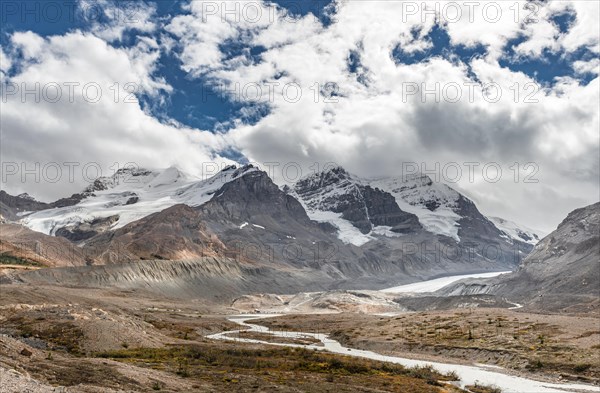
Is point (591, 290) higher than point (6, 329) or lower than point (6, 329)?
higher

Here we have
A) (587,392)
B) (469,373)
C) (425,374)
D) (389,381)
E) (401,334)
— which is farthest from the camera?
(401,334)

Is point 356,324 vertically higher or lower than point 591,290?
lower

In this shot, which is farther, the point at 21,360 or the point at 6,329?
the point at 6,329

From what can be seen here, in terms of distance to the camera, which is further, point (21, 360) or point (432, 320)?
point (432, 320)

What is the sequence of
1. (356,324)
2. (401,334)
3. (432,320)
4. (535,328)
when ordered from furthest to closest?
(356,324)
(432,320)
(401,334)
(535,328)


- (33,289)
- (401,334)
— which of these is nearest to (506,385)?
(401,334)

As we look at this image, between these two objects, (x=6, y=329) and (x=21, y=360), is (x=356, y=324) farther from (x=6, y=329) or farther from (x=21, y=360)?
(x=21, y=360)

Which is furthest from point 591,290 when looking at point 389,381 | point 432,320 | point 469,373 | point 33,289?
point 33,289

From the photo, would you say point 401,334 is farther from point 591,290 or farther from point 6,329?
point 591,290

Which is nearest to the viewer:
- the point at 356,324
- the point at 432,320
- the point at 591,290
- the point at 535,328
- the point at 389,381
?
the point at 389,381

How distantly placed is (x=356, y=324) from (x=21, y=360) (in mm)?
101290

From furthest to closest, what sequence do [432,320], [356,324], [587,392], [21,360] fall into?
[356,324] < [432,320] < [587,392] < [21,360]

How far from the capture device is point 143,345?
207 feet

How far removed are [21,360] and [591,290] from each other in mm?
181195
